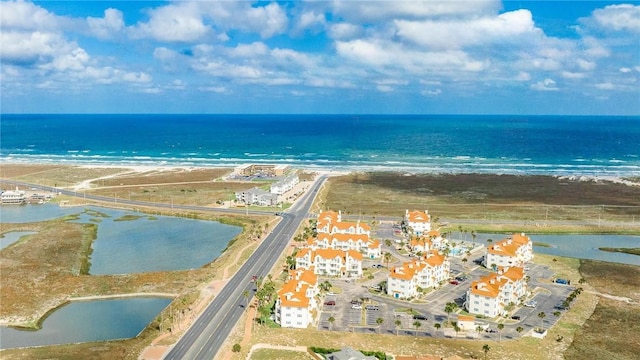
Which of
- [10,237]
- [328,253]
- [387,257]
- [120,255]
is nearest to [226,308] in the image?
[328,253]

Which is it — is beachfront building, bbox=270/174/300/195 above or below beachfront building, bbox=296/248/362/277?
above

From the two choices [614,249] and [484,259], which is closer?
[484,259]

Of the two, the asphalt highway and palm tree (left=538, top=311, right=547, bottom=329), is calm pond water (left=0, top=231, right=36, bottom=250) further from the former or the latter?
palm tree (left=538, top=311, right=547, bottom=329)

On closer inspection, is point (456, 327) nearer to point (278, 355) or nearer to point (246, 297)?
point (278, 355)

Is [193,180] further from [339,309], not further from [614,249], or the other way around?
[614,249]

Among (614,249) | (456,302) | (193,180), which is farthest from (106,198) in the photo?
(614,249)

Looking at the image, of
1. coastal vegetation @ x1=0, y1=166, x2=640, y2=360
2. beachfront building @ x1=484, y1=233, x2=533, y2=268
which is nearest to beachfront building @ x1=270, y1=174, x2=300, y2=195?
coastal vegetation @ x1=0, y1=166, x2=640, y2=360
